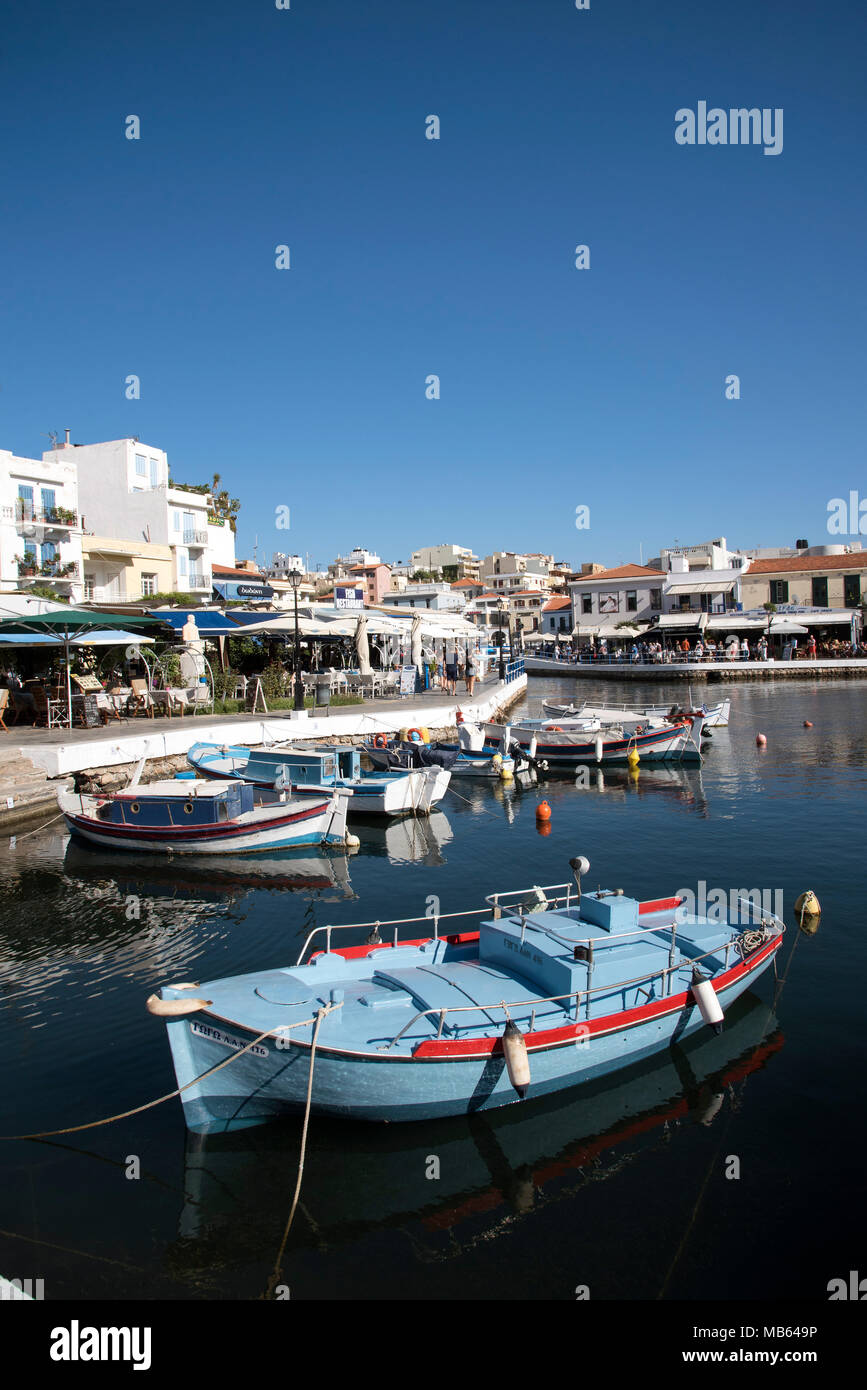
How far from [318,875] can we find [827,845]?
10954 mm

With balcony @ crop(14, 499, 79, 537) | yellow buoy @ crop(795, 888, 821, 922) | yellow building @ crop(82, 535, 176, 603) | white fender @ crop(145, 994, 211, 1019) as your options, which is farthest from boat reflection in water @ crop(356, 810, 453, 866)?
balcony @ crop(14, 499, 79, 537)

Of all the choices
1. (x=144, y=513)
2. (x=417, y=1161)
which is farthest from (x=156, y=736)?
(x=144, y=513)

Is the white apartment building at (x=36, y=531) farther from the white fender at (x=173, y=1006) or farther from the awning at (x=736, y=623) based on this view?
the awning at (x=736, y=623)

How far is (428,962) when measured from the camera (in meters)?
10.1

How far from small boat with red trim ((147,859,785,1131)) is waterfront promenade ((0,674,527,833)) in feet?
47.4

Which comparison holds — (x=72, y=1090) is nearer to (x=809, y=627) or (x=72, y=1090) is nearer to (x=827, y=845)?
(x=827, y=845)

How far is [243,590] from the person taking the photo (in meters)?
37.8

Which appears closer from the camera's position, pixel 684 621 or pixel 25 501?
pixel 25 501

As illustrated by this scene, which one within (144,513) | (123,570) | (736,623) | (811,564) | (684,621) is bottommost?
(736,623)

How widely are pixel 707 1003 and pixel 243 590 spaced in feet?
106

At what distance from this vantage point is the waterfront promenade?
21031 mm

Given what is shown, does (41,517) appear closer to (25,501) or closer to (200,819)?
(25,501)

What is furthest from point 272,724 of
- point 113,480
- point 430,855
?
point 113,480

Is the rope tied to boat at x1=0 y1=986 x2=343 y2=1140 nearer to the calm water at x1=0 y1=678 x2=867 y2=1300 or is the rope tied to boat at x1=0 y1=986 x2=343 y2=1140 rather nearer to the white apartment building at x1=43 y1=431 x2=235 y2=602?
the calm water at x1=0 y1=678 x2=867 y2=1300
